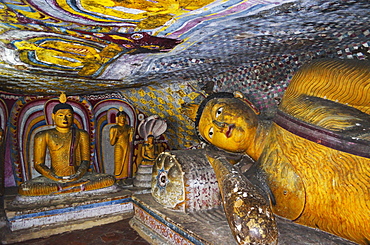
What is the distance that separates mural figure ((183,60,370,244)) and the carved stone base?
0.88 feet

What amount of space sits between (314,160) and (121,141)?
13.6 feet

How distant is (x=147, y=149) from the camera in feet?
17.9

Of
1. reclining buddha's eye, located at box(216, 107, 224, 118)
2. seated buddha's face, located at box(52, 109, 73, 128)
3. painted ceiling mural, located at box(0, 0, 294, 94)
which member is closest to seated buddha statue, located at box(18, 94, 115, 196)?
seated buddha's face, located at box(52, 109, 73, 128)

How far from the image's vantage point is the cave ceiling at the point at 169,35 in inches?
70.8

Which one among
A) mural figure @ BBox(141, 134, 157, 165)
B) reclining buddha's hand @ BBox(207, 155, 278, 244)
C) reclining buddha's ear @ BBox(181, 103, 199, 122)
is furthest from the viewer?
mural figure @ BBox(141, 134, 157, 165)

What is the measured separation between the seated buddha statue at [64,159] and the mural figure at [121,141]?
0.57 m

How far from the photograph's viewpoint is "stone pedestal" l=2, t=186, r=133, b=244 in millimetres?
3818

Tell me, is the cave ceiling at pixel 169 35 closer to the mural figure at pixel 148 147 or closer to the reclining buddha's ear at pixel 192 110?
the reclining buddha's ear at pixel 192 110

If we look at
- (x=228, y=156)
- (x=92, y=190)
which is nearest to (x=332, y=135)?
(x=228, y=156)

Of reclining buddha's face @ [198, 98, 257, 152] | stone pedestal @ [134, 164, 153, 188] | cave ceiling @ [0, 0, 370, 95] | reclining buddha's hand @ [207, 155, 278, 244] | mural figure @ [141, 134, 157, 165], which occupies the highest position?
cave ceiling @ [0, 0, 370, 95]

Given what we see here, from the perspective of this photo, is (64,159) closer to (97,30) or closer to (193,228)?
(193,228)

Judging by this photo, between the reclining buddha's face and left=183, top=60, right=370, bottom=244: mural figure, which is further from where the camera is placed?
the reclining buddha's face

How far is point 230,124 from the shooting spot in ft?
9.07

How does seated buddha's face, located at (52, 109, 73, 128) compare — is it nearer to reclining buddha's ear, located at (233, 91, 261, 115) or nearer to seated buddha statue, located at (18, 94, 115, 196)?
seated buddha statue, located at (18, 94, 115, 196)
